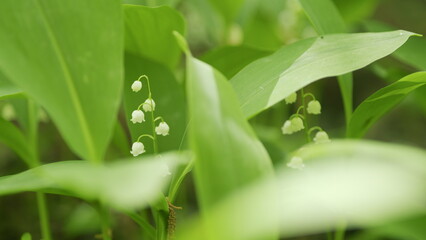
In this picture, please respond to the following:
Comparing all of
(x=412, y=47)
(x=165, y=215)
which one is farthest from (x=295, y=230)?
(x=412, y=47)

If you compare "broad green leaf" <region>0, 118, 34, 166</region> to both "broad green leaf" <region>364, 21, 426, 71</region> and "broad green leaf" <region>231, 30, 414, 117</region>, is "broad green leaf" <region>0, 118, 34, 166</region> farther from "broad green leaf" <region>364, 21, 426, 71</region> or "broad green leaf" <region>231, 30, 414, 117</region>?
"broad green leaf" <region>364, 21, 426, 71</region>

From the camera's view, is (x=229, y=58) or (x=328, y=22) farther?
(x=229, y=58)

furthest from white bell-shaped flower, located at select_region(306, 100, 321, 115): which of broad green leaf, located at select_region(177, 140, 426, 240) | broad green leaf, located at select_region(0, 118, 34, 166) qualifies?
broad green leaf, located at select_region(0, 118, 34, 166)

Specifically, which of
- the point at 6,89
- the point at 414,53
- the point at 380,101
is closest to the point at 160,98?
the point at 6,89

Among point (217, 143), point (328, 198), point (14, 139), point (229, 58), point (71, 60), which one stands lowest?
point (328, 198)

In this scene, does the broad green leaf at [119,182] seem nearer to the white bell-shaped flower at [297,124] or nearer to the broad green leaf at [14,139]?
the white bell-shaped flower at [297,124]

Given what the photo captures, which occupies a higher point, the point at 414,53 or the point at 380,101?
the point at 414,53

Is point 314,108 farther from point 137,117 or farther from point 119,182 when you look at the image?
point 119,182
